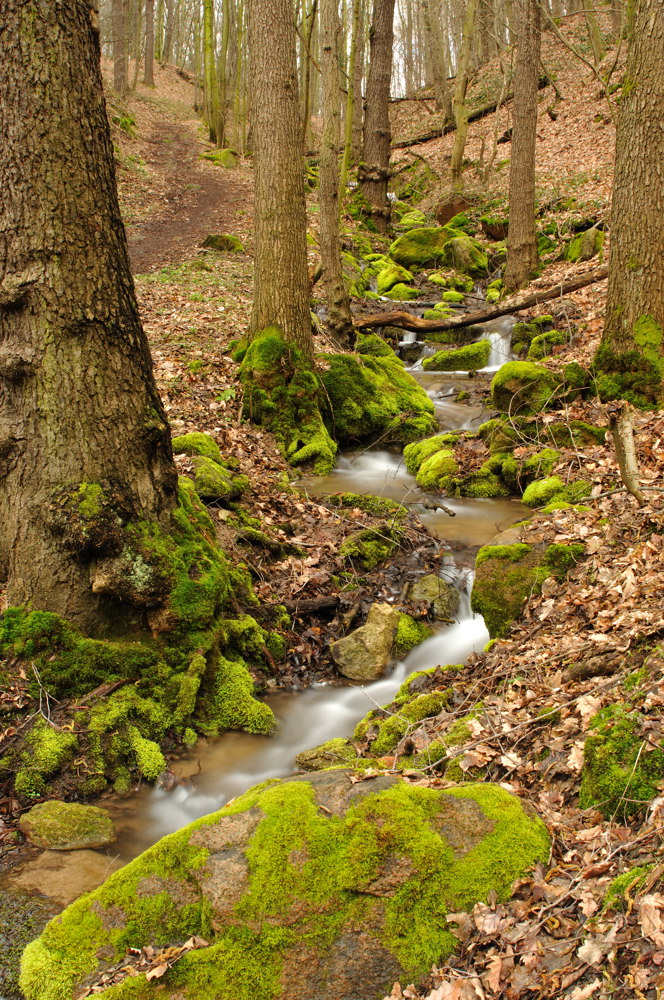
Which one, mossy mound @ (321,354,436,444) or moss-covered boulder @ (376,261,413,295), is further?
moss-covered boulder @ (376,261,413,295)

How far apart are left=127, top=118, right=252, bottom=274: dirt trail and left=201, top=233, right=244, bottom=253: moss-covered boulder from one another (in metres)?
0.46

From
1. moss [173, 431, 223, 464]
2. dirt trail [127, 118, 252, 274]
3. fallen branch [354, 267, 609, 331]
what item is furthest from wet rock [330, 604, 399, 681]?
dirt trail [127, 118, 252, 274]

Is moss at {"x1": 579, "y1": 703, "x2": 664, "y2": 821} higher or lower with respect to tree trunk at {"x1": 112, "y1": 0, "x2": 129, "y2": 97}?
lower

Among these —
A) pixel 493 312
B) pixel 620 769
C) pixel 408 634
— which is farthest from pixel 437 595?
pixel 493 312

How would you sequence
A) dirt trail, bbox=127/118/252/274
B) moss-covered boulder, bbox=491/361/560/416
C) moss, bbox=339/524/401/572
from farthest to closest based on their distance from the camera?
dirt trail, bbox=127/118/252/274
moss-covered boulder, bbox=491/361/560/416
moss, bbox=339/524/401/572

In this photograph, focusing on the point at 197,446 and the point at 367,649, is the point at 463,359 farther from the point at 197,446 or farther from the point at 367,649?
the point at 367,649

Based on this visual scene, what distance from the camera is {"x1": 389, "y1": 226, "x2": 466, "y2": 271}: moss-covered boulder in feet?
61.9

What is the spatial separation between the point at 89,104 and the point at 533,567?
4.54m

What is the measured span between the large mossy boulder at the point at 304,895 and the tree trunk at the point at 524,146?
13629 millimetres

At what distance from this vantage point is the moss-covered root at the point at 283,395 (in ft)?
29.9

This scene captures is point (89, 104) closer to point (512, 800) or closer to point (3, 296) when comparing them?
point (3, 296)

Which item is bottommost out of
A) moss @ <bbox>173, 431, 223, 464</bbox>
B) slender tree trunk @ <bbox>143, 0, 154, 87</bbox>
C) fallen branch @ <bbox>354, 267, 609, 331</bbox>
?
moss @ <bbox>173, 431, 223, 464</bbox>

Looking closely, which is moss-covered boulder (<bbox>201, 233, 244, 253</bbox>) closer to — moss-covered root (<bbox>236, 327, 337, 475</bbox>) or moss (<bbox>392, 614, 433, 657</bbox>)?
moss-covered root (<bbox>236, 327, 337, 475</bbox>)

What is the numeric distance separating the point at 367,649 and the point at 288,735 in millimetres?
1094
